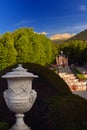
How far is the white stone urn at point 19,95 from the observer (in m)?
11.7

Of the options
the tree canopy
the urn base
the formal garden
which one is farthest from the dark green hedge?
the tree canopy

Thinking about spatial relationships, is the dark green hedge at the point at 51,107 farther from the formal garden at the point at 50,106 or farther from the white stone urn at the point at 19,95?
the white stone urn at the point at 19,95

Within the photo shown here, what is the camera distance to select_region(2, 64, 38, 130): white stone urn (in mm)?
11656

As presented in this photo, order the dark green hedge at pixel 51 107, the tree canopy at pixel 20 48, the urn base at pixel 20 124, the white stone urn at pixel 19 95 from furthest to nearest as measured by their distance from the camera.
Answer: the tree canopy at pixel 20 48, the urn base at pixel 20 124, the white stone urn at pixel 19 95, the dark green hedge at pixel 51 107

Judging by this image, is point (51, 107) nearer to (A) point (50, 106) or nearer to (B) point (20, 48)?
(A) point (50, 106)

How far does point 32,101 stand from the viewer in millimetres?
11867

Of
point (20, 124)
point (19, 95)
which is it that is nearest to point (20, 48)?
point (20, 124)

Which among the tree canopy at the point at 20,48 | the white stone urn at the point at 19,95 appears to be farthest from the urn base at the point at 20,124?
the tree canopy at the point at 20,48

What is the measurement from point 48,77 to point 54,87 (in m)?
0.43

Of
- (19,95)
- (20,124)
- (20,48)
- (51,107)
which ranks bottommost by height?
(20,124)

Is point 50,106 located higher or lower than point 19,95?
lower

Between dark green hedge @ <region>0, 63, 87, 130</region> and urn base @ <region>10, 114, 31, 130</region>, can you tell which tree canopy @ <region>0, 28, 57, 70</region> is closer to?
dark green hedge @ <region>0, 63, 87, 130</region>

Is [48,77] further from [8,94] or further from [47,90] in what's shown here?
[8,94]

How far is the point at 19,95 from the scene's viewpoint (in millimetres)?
11703
